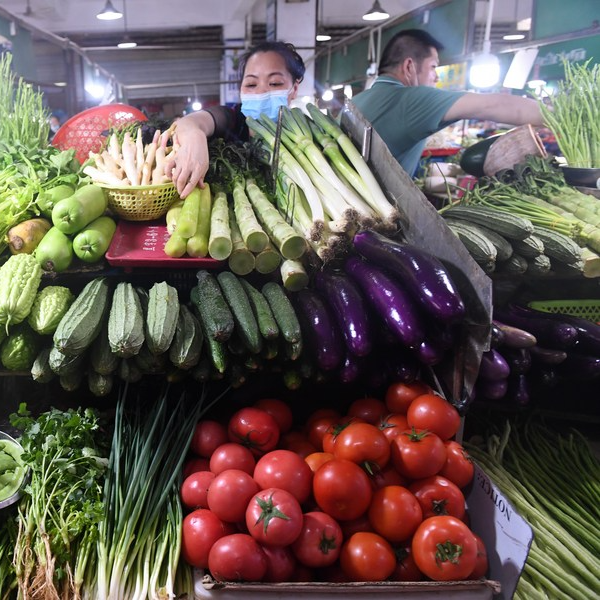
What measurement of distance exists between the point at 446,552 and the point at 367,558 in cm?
22

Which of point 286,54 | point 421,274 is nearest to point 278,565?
point 421,274

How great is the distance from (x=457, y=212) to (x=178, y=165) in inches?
56.6

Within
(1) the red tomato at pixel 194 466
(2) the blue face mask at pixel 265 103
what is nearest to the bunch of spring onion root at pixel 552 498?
(1) the red tomato at pixel 194 466

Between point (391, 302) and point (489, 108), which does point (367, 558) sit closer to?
point (391, 302)

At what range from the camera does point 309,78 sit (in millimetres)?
11852

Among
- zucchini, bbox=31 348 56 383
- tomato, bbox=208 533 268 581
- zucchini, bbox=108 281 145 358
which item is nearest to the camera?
tomato, bbox=208 533 268 581

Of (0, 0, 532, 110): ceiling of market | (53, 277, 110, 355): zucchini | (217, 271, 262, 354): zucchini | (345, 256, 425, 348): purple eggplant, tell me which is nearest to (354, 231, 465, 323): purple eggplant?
(345, 256, 425, 348): purple eggplant

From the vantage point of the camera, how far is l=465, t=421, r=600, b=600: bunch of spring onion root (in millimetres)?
1786

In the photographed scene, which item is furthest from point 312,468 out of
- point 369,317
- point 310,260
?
point 310,260

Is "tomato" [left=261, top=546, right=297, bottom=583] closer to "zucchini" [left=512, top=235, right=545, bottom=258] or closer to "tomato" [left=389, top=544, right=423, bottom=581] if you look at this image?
"tomato" [left=389, top=544, right=423, bottom=581]

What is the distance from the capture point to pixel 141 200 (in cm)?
229

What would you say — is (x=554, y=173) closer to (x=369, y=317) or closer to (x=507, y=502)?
(x=369, y=317)

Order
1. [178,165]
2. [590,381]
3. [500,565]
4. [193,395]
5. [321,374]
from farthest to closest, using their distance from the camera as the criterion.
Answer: [590,381]
[178,165]
[193,395]
[321,374]
[500,565]

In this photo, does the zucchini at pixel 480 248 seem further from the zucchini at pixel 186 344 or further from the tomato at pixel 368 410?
the zucchini at pixel 186 344
